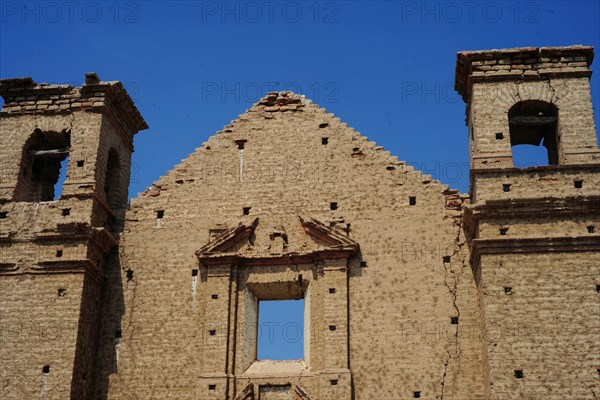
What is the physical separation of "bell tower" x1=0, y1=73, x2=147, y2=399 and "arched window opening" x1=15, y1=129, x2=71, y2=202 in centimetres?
3

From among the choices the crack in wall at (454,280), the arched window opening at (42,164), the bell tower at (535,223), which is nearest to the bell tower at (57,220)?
the arched window opening at (42,164)

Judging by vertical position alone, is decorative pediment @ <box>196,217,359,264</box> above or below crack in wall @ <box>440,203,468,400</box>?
above

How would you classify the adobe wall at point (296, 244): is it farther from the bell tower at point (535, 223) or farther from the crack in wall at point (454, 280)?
the bell tower at point (535, 223)

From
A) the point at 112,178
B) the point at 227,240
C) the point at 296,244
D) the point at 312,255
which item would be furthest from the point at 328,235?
the point at 112,178

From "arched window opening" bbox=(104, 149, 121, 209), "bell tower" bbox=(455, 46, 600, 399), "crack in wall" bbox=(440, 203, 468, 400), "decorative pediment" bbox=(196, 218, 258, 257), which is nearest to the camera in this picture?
"bell tower" bbox=(455, 46, 600, 399)

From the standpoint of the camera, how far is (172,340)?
2017cm

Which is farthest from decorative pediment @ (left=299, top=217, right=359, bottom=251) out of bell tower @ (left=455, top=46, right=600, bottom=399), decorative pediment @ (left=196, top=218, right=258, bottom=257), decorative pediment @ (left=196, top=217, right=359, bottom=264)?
bell tower @ (left=455, top=46, right=600, bottom=399)

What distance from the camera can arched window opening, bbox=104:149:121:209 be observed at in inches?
897

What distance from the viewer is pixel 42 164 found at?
A: 2331 centimetres

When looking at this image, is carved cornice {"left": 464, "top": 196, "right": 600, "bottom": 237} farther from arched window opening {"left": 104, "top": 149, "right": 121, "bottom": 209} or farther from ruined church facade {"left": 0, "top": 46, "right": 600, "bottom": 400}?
arched window opening {"left": 104, "top": 149, "right": 121, "bottom": 209}

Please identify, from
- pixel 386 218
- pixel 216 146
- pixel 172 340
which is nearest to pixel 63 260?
pixel 172 340

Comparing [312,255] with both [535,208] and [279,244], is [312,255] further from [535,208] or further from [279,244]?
[535,208]

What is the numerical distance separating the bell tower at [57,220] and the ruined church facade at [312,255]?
0.05 meters

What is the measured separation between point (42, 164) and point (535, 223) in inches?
476
